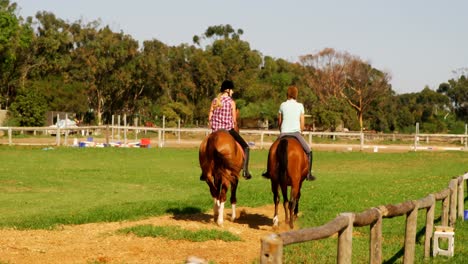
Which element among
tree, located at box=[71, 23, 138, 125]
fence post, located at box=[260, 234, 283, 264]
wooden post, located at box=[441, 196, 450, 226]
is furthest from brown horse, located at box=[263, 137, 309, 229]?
tree, located at box=[71, 23, 138, 125]

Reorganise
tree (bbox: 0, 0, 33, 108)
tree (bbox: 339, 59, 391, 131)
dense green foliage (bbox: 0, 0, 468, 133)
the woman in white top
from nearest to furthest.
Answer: the woman in white top
tree (bbox: 0, 0, 33, 108)
dense green foliage (bbox: 0, 0, 468, 133)
tree (bbox: 339, 59, 391, 131)

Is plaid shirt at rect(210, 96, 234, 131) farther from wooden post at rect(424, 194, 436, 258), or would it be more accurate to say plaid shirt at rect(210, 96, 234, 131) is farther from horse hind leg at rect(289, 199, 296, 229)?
wooden post at rect(424, 194, 436, 258)

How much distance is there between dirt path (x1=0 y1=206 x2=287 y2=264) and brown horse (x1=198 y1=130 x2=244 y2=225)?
2.19ft

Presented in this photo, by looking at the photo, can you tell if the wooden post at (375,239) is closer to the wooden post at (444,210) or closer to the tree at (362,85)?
the wooden post at (444,210)

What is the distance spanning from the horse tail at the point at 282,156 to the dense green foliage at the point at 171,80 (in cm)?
6295

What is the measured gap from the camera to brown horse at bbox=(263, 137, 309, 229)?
516 inches

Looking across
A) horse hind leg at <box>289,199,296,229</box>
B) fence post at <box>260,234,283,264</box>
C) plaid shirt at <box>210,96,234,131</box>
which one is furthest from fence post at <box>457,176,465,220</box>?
fence post at <box>260,234,283,264</box>

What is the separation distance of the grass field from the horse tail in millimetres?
1669

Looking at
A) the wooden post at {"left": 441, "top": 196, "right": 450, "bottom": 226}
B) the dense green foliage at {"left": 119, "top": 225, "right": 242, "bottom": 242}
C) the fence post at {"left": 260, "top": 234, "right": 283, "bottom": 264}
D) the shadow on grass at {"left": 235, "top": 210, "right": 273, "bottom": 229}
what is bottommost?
the shadow on grass at {"left": 235, "top": 210, "right": 273, "bottom": 229}

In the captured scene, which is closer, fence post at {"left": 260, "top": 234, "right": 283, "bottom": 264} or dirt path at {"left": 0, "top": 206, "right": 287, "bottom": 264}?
fence post at {"left": 260, "top": 234, "right": 283, "bottom": 264}

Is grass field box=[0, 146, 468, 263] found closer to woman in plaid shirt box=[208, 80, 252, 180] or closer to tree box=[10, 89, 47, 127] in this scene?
woman in plaid shirt box=[208, 80, 252, 180]

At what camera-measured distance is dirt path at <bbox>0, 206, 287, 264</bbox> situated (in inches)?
391

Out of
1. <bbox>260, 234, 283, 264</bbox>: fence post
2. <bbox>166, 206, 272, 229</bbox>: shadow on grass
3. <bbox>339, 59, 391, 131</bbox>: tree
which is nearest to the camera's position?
<bbox>260, 234, 283, 264</bbox>: fence post

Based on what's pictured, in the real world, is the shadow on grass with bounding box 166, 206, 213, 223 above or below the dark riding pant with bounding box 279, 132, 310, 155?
below
